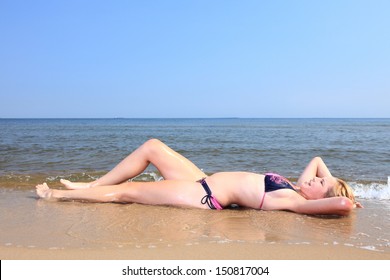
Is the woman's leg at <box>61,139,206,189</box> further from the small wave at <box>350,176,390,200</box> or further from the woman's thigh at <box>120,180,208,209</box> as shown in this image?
the small wave at <box>350,176,390,200</box>

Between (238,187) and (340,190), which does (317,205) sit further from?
(238,187)

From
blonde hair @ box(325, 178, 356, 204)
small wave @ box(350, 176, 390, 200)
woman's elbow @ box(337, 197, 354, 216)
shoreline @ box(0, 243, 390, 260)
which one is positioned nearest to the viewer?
shoreline @ box(0, 243, 390, 260)

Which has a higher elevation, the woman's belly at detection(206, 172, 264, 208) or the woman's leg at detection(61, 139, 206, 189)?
the woman's leg at detection(61, 139, 206, 189)

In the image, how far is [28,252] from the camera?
9.09ft

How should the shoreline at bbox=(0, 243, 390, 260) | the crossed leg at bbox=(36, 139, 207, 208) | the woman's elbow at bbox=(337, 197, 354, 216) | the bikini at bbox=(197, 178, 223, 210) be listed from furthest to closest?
the crossed leg at bbox=(36, 139, 207, 208)
the bikini at bbox=(197, 178, 223, 210)
the woman's elbow at bbox=(337, 197, 354, 216)
the shoreline at bbox=(0, 243, 390, 260)

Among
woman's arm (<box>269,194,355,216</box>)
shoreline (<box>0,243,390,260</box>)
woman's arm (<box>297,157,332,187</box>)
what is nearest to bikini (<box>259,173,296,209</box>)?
woman's arm (<box>269,194,355,216</box>)

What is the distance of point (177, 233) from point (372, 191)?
4.23m

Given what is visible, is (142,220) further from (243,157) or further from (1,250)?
(243,157)

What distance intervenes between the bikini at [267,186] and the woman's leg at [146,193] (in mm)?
71

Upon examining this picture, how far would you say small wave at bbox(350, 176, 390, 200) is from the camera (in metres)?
5.85

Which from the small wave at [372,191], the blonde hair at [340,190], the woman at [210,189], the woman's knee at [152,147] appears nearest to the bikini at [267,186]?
the woman at [210,189]

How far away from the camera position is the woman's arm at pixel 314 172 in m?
4.64

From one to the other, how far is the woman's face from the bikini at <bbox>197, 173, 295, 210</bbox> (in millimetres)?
166
